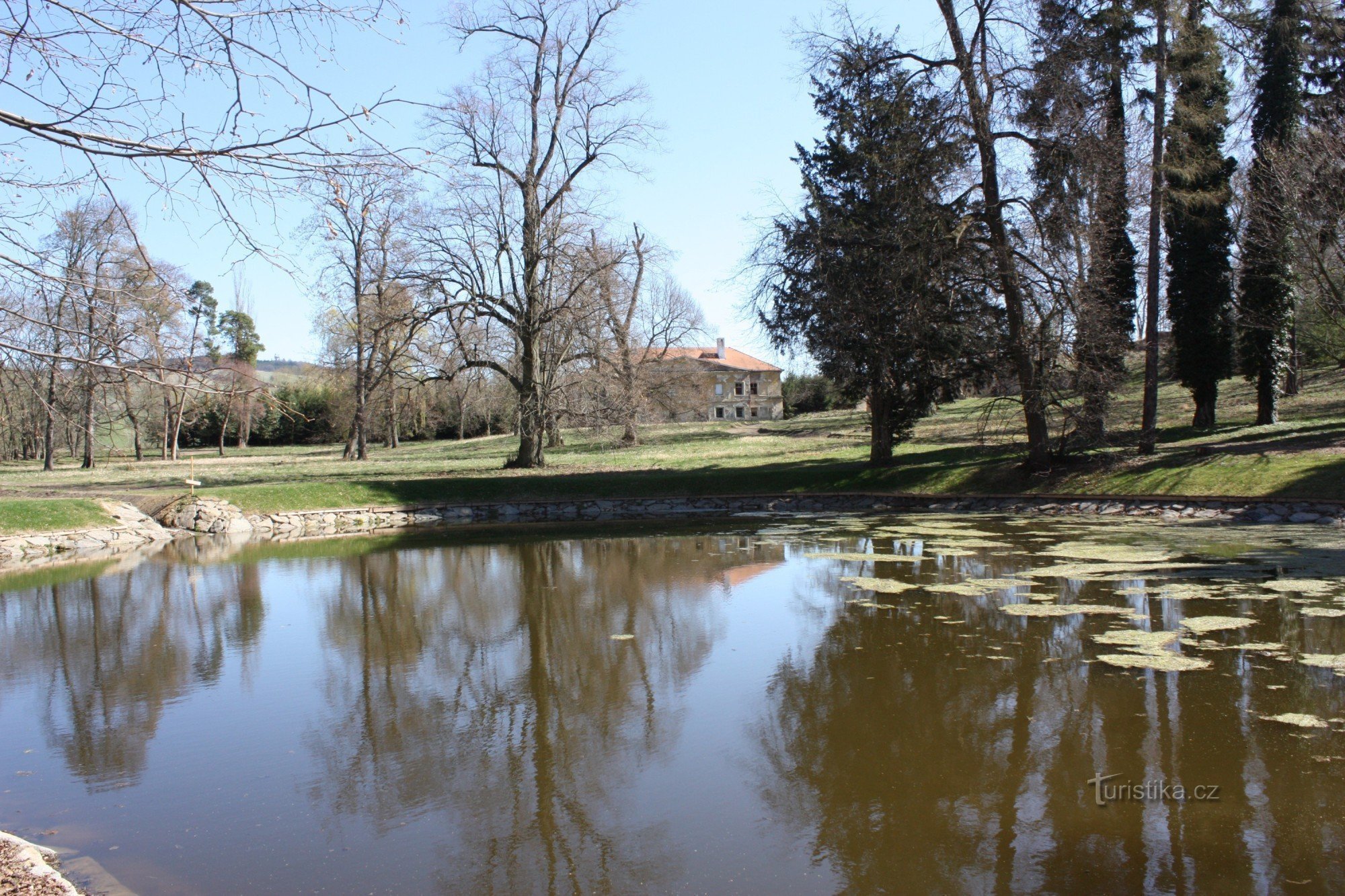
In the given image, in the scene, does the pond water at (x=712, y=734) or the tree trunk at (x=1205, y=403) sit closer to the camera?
the pond water at (x=712, y=734)

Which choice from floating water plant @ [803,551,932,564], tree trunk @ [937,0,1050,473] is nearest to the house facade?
tree trunk @ [937,0,1050,473]

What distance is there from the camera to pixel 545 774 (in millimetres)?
5246

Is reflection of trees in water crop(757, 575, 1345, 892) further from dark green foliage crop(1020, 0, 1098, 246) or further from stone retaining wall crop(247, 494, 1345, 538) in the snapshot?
dark green foliage crop(1020, 0, 1098, 246)

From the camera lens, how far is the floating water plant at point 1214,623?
25.4ft

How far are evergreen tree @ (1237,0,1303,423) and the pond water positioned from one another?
11506 millimetres

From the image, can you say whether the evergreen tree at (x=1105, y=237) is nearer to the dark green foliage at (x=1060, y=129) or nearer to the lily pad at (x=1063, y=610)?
the dark green foliage at (x=1060, y=129)

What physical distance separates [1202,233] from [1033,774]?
2175 centimetres

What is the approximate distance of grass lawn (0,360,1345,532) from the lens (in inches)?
679

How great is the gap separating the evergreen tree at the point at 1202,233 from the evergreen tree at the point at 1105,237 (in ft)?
3.85

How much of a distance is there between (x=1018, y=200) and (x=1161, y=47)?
159 inches

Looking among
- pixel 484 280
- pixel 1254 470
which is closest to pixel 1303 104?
pixel 1254 470

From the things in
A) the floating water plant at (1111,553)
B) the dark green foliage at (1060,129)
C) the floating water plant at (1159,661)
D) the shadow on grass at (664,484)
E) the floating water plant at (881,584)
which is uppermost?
the dark green foliage at (1060,129)

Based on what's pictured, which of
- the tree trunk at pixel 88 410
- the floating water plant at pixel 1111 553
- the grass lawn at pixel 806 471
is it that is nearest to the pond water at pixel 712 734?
the floating water plant at pixel 1111 553

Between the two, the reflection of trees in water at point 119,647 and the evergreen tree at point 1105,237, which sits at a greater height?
the evergreen tree at point 1105,237
